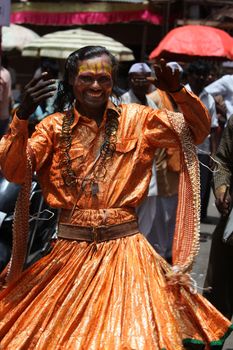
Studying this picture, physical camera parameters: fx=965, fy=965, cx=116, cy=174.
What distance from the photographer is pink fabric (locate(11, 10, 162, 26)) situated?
64.5 feet

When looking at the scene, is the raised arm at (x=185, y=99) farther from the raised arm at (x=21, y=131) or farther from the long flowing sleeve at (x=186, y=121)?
the raised arm at (x=21, y=131)

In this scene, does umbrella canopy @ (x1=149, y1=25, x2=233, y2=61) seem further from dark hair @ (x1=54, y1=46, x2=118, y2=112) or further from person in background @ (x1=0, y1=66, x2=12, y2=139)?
dark hair @ (x1=54, y1=46, x2=118, y2=112)

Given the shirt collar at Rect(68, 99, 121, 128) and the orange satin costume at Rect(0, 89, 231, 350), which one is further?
the shirt collar at Rect(68, 99, 121, 128)

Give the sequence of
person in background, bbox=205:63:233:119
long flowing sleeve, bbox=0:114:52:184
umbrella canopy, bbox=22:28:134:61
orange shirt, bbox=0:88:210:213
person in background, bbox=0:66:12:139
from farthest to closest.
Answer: umbrella canopy, bbox=22:28:134:61
person in background, bbox=0:66:12:139
person in background, bbox=205:63:233:119
orange shirt, bbox=0:88:210:213
long flowing sleeve, bbox=0:114:52:184

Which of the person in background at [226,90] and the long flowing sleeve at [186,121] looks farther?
the person in background at [226,90]

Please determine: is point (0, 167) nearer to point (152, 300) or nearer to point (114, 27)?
point (152, 300)

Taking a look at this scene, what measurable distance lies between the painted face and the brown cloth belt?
25.2 inches

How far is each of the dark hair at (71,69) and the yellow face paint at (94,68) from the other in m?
0.05

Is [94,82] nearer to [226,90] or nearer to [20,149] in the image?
[20,149]

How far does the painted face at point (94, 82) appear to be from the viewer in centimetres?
507

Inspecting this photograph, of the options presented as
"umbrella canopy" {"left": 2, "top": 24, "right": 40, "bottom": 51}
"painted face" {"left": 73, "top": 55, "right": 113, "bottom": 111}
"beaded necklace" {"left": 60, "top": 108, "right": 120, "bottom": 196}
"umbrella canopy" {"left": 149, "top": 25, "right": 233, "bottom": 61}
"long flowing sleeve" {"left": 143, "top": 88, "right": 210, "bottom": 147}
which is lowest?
"beaded necklace" {"left": 60, "top": 108, "right": 120, "bottom": 196}

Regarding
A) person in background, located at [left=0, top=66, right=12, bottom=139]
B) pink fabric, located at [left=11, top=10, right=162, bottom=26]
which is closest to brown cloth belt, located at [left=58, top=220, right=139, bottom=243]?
person in background, located at [left=0, top=66, right=12, bottom=139]

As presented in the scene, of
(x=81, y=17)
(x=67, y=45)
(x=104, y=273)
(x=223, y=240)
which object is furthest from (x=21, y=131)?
(x=81, y=17)

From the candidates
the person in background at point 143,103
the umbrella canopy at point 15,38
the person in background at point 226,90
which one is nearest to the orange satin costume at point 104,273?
the person in background at point 143,103
